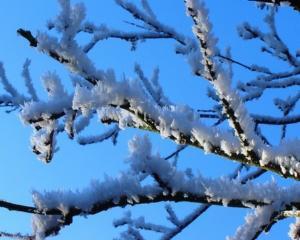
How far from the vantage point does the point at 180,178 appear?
1.34m

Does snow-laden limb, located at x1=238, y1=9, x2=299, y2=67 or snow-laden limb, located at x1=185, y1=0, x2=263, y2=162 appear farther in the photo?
snow-laden limb, located at x1=238, y1=9, x2=299, y2=67

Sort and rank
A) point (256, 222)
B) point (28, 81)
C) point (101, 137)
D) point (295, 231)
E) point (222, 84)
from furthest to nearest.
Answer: point (101, 137) → point (28, 81) → point (295, 231) → point (256, 222) → point (222, 84)

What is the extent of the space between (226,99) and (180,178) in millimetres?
320

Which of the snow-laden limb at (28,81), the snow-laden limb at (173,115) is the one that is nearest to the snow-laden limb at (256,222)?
the snow-laden limb at (173,115)

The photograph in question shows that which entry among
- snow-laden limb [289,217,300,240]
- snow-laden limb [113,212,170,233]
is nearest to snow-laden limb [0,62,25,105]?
snow-laden limb [113,212,170,233]

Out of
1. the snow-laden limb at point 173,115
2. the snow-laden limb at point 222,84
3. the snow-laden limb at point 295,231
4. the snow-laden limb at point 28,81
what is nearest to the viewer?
the snow-laden limb at point 222,84

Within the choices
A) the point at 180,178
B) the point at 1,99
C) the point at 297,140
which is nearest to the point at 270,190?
the point at 297,140

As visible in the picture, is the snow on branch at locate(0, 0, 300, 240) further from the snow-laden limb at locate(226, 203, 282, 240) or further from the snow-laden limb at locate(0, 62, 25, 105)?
the snow-laden limb at locate(0, 62, 25, 105)

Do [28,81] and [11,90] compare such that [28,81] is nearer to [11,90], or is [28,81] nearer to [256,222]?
[11,90]

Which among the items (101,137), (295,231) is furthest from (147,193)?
(101,137)

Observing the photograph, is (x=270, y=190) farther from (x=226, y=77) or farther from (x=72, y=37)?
(x=72, y=37)

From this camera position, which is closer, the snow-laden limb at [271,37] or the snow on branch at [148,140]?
the snow on branch at [148,140]

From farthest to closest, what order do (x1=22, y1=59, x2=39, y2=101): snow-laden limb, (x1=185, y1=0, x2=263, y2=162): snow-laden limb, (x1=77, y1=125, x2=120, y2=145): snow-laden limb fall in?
(x1=77, y1=125, x2=120, y2=145): snow-laden limb → (x1=22, y1=59, x2=39, y2=101): snow-laden limb → (x1=185, y1=0, x2=263, y2=162): snow-laden limb

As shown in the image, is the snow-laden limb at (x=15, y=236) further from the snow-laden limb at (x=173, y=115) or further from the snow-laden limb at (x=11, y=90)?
the snow-laden limb at (x=11, y=90)
